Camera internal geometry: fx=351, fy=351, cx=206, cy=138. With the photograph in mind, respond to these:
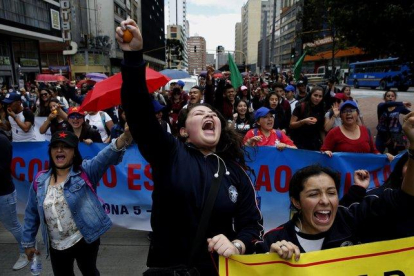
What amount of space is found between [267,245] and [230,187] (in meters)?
0.39

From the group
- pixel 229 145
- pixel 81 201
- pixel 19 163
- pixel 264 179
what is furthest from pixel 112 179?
pixel 229 145

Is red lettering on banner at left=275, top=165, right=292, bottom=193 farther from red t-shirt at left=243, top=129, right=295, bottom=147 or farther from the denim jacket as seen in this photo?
the denim jacket

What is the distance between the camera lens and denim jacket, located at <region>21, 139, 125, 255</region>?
2.66 m

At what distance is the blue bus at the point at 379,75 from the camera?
1165 inches

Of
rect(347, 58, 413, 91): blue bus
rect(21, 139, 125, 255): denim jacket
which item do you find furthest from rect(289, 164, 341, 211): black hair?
rect(347, 58, 413, 91): blue bus

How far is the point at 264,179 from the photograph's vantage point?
434 cm

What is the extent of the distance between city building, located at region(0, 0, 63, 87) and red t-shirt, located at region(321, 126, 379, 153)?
94.6ft

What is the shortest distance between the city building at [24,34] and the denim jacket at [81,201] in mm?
28636

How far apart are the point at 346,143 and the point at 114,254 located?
306cm

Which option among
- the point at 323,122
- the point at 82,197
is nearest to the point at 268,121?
the point at 323,122

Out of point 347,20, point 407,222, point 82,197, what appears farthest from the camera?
point 347,20

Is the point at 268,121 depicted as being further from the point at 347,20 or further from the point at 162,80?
the point at 347,20

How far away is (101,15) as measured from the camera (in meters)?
60.4

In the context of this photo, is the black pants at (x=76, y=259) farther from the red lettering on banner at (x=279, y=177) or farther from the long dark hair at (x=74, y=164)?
the red lettering on banner at (x=279, y=177)
